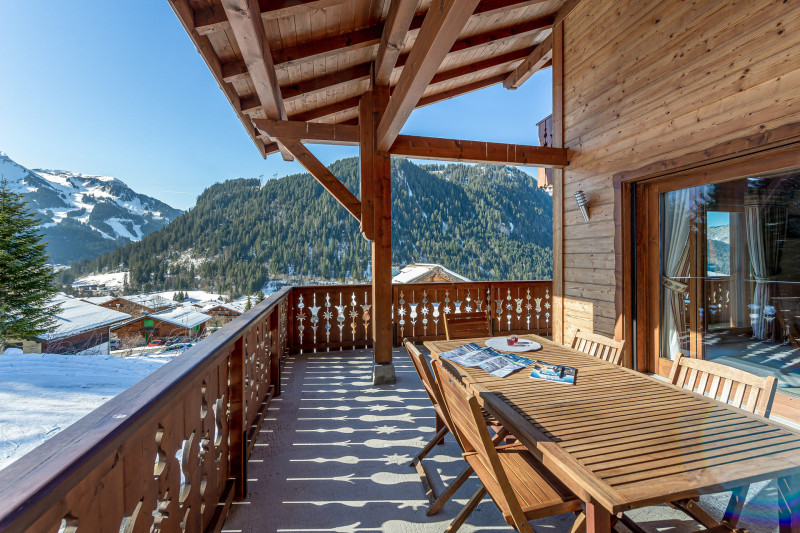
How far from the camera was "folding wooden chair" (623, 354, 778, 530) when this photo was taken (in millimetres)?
1413

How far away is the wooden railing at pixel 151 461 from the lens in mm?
541

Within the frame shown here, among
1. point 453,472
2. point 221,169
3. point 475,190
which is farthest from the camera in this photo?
point 221,169

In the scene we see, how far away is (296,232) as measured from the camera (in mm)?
46656

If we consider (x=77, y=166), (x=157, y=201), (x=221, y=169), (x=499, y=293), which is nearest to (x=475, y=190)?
(x=499, y=293)

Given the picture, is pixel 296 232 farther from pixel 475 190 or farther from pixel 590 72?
pixel 590 72

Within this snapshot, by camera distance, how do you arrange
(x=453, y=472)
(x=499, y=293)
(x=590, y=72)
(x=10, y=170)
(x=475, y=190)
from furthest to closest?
(x=10, y=170) → (x=475, y=190) → (x=499, y=293) → (x=590, y=72) → (x=453, y=472)

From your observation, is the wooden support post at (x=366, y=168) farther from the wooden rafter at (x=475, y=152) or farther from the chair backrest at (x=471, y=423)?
the chair backrest at (x=471, y=423)

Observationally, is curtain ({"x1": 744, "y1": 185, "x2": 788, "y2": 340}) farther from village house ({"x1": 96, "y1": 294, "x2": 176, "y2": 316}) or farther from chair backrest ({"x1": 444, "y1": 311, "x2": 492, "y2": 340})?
village house ({"x1": 96, "y1": 294, "x2": 176, "y2": 316})

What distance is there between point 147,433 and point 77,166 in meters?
147

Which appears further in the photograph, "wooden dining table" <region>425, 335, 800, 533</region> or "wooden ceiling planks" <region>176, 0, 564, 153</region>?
"wooden ceiling planks" <region>176, 0, 564, 153</region>

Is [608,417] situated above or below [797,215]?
below

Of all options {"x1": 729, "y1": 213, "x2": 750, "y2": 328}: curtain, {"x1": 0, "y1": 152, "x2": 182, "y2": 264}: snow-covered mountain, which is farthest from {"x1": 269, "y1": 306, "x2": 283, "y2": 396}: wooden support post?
{"x1": 0, "y1": 152, "x2": 182, "y2": 264}: snow-covered mountain

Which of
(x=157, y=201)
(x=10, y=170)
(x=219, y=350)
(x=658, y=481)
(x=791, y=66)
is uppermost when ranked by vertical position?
(x=10, y=170)

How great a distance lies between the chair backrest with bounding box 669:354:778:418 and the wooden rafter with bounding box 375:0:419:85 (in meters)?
2.46
